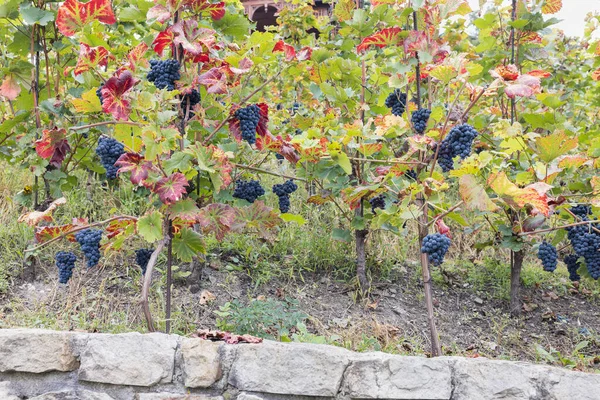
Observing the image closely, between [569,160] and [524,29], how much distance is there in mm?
982

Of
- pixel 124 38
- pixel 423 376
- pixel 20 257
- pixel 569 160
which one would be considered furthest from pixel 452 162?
pixel 20 257

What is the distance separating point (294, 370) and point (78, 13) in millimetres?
1629

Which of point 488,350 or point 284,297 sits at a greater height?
point 284,297

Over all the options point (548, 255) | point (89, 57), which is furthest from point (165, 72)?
point (548, 255)

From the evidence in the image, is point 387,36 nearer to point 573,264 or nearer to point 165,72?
point 165,72

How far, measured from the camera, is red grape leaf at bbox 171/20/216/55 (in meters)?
2.29

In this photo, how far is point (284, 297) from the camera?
3129 mm

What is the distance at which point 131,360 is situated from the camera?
7.06 feet

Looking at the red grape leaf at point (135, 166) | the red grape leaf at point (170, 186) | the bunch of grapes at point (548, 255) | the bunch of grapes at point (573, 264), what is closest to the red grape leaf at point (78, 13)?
the red grape leaf at point (135, 166)

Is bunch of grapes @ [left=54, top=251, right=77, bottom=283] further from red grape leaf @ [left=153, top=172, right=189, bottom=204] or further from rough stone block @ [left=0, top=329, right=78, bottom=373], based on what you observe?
→ red grape leaf @ [left=153, top=172, right=189, bottom=204]

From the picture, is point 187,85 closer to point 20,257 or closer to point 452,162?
point 452,162

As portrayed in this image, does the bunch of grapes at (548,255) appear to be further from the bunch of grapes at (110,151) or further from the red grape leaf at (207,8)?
the bunch of grapes at (110,151)

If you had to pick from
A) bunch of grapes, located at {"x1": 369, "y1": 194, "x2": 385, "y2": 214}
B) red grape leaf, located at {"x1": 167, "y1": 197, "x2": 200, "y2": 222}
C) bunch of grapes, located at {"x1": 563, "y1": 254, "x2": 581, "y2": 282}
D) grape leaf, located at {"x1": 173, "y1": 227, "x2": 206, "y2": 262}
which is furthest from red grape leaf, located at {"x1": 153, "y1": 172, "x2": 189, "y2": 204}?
bunch of grapes, located at {"x1": 563, "y1": 254, "x2": 581, "y2": 282}

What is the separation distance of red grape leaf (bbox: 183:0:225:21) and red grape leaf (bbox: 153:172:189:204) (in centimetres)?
72
